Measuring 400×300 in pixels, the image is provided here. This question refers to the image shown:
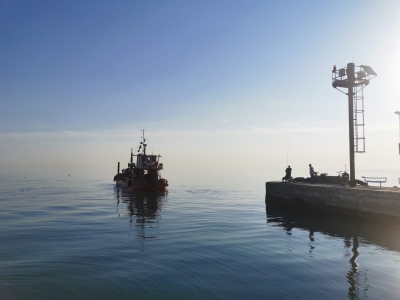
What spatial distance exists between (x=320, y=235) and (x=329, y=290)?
8065 millimetres

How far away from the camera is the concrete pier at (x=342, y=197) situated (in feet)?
57.8

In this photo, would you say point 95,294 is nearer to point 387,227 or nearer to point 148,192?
point 387,227

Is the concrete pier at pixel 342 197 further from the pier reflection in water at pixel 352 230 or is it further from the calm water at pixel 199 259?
the calm water at pixel 199 259

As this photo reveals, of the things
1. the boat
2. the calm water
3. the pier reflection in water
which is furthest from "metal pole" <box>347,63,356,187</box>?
the boat

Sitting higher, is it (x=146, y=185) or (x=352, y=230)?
(x=146, y=185)

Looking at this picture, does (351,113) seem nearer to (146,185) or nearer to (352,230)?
(352,230)

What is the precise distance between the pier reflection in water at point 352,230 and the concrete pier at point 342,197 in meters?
0.56

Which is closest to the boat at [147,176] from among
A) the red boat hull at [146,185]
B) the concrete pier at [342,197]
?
the red boat hull at [146,185]

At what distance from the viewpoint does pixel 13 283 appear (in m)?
8.66

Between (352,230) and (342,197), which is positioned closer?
(352,230)

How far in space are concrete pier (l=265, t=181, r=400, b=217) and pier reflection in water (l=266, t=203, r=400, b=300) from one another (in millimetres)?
564

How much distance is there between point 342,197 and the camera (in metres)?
20.8

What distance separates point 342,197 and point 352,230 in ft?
13.6

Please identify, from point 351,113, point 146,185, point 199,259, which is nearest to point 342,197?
point 351,113
